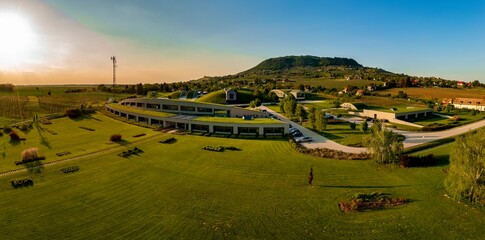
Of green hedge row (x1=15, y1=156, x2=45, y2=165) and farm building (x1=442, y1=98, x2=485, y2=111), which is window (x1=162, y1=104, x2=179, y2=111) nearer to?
green hedge row (x1=15, y1=156, x2=45, y2=165)

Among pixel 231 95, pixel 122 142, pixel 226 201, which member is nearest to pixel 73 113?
pixel 122 142

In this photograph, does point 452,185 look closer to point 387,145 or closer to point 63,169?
point 387,145

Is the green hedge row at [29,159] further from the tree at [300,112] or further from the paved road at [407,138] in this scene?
the tree at [300,112]

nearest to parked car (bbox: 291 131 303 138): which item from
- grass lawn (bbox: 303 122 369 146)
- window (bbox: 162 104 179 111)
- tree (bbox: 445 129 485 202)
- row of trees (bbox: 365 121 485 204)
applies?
grass lawn (bbox: 303 122 369 146)

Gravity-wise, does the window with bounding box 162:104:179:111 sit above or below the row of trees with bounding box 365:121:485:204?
above

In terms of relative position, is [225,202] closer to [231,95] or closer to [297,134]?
[297,134]
